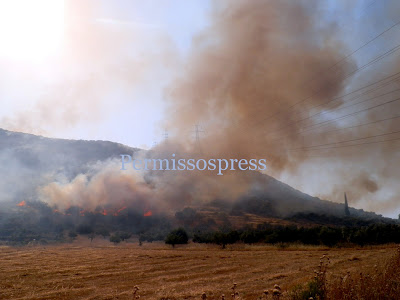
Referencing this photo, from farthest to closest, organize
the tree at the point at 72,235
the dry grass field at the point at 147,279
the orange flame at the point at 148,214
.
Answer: the orange flame at the point at 148,214, the tree at the point at 72,235, the dry grass field at the point at 147,279

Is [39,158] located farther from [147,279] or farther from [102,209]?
[147,279]

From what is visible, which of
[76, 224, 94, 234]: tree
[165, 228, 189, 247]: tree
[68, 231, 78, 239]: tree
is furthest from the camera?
[76, 224, 94, 234]: tree

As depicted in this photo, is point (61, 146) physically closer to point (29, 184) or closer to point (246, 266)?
point (29, 184)

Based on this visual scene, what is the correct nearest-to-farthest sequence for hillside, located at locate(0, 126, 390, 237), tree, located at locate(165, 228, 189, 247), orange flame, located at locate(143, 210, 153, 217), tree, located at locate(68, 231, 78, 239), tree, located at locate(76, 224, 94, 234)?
tree, located at locate(165, 228, 189, 247)
tree, located at locate(68, 231, 78, 239)
tree, located at locate(76, 224, 94, 234)
hillside, located at locate(0, 126, 390, 237)
orange flame, located at locate(143, 210, 153, 217)

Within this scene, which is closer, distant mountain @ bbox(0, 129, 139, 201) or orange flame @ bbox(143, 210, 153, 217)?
orange flame @ bbox(143, 210, 153, 217)

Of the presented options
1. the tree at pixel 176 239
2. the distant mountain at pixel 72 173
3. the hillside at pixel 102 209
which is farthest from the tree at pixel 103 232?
the distant mountain at pixel 72 173

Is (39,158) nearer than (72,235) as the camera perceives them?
No

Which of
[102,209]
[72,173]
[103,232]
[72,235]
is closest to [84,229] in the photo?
[103,232]

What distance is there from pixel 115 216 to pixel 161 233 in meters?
28.5

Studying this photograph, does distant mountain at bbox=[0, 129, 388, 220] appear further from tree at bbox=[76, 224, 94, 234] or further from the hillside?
tree at bbox=[76, 224, 94, 234]

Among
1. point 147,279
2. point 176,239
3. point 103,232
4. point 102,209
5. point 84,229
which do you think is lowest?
point 103,232

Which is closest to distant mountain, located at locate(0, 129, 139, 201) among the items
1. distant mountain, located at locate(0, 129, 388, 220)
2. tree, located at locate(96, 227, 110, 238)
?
distant mountain, located at locate(0, 129, 388, 220)

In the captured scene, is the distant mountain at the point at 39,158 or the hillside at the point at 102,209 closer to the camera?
the hillside at the point at 102,209

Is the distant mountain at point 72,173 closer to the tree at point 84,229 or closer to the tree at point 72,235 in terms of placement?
the tree at point 84,229
